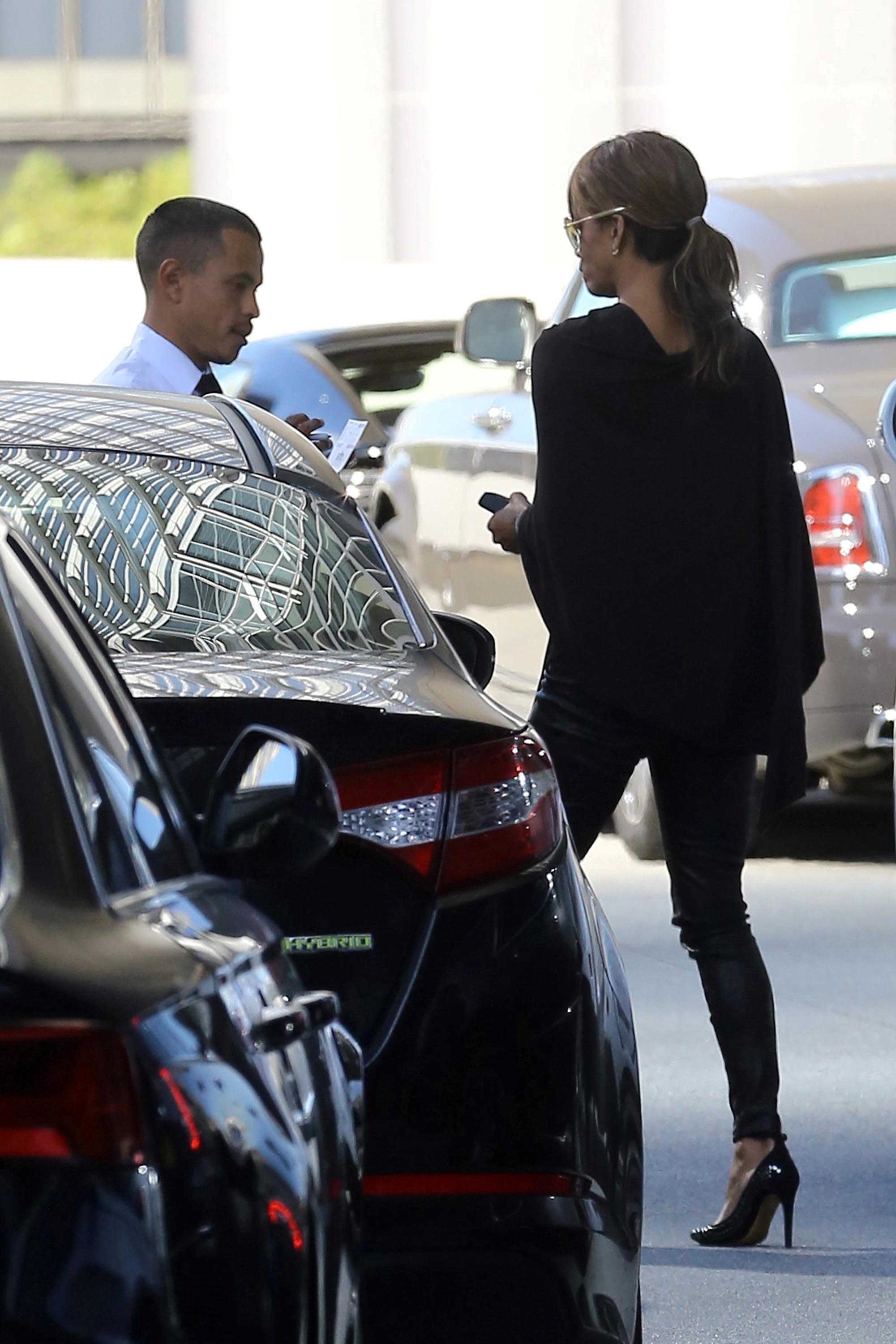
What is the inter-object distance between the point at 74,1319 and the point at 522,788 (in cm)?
179

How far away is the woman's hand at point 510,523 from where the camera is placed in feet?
17.4

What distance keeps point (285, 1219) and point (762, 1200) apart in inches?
109

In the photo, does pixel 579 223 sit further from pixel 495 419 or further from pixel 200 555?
pixel 495 419

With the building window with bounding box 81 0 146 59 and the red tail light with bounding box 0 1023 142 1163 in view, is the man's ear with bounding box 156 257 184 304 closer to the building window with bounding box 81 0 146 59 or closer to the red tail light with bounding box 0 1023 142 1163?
the red tail light with bounding box 0 1023 142 1163

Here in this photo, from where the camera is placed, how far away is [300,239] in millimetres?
28344

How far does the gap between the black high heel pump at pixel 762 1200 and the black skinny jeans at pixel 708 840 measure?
50 mm

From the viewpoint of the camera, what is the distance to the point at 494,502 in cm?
546

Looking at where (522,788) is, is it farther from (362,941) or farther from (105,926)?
(105,926)

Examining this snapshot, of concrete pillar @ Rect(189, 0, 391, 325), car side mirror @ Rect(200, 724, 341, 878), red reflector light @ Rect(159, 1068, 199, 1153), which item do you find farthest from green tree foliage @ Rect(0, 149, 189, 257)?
red reflector light @ Rect(159, 1068, 199, 1153)

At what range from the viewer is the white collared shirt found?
251 inches

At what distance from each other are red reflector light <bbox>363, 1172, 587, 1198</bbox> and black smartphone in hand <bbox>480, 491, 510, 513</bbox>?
1917 mm

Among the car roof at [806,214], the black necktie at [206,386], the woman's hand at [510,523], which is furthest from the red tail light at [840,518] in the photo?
the woman's hand at [510,523]

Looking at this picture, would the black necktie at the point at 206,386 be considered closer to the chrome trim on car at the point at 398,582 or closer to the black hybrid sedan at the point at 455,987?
the chrome trim on car at the point at 398,582

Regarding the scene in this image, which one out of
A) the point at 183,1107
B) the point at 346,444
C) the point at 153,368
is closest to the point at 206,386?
the point at 153,368
